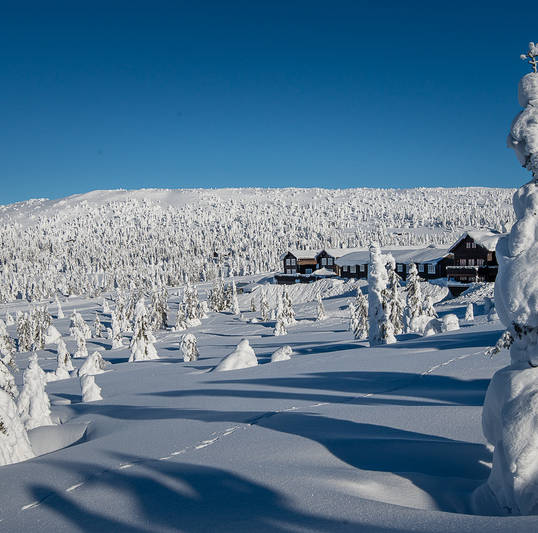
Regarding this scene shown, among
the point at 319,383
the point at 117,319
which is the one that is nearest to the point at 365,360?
the point at 319,383

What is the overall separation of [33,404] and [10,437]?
6.21m

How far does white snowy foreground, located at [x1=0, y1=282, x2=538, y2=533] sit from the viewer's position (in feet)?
15.0

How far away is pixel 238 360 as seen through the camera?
774 inches

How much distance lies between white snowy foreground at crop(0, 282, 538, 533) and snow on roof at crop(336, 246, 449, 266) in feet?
159

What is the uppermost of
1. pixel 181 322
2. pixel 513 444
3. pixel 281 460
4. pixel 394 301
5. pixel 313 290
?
pixel 513 444

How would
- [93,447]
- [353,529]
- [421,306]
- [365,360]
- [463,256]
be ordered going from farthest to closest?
[463,256], [421,306], [365,360], [93,447], [353,529]

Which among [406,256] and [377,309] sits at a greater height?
[406,256]

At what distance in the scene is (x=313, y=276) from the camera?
84.7 m

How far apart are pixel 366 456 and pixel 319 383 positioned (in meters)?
6.71

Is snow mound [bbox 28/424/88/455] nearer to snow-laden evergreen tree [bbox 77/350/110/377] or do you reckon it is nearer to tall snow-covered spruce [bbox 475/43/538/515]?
tall snow-covered spruce [bbox 475/43/538/515]

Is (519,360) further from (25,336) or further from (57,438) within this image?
(25,336)

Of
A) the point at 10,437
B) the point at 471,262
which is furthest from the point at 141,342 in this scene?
the point at 471,262

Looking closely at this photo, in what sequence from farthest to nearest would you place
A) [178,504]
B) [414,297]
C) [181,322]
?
1. [181,322]
2. [414,297]
3. [178,504]

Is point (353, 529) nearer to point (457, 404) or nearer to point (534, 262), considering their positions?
point (534, 262)
